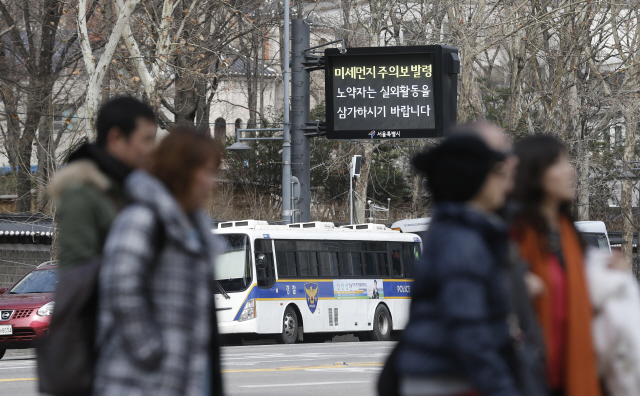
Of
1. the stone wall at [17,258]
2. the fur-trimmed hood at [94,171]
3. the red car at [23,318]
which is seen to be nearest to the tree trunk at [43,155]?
the stone wall at [17,258]

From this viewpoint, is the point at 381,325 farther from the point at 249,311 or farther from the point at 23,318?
the point at 23,318

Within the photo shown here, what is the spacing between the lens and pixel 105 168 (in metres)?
3.88

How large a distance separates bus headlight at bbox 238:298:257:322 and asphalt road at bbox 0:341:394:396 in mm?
3673

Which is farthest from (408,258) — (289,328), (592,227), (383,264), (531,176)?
(531,176)

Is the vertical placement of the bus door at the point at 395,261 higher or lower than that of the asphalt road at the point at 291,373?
higher

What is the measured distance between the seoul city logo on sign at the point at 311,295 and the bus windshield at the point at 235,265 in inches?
76.8

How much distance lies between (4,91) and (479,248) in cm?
3584

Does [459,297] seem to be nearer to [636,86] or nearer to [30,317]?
[30,317]

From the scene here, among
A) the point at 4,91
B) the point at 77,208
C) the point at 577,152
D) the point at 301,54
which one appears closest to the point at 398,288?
the point at 301,54

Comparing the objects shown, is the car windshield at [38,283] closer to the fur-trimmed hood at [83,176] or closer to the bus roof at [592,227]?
the fur-trimmed hood at [83,176]

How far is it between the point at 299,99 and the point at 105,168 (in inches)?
822

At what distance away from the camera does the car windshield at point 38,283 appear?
717 inches

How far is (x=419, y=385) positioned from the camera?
10.4ft

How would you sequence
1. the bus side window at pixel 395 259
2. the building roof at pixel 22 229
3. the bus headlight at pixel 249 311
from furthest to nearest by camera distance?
1. the building roof at pixel 22 229
2. the bus side window at pixel 395 259
3. the bus headlight at pixel 249 311
